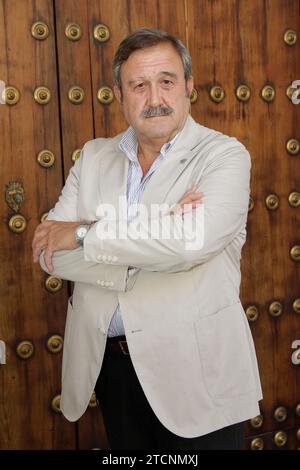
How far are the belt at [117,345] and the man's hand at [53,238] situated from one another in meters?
0.26

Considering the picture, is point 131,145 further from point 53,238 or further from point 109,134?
point 109,134

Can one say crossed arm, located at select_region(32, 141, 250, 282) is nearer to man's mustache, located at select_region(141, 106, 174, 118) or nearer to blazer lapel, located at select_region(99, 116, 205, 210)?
blazer lapel, located at select_region(99, 116, 205, 210)

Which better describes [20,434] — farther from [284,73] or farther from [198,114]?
[284,73]

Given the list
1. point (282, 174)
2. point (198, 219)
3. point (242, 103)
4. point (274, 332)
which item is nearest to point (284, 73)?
point (242, 103)

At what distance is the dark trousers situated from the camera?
1868mm

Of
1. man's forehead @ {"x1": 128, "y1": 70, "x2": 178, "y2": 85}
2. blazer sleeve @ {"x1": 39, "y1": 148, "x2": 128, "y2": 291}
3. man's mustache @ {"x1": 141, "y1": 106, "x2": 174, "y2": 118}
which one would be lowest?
blazer sleeve @ {"x1": 39, "y1": 148, "x2": 128, "y2": 291}

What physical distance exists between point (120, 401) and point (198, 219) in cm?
59

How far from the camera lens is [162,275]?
186 cm

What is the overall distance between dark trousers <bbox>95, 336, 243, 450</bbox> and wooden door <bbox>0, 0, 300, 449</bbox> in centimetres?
70

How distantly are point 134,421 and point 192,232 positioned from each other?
601mm

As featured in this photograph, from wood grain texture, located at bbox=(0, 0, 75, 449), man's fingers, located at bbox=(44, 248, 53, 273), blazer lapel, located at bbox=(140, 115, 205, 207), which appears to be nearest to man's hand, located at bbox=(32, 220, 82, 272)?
man's fingers, located at bbox=(44, 248, 53, 273)

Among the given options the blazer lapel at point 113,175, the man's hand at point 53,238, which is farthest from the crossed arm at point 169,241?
the blazer lapel at point 113,175

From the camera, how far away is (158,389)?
1853 mm

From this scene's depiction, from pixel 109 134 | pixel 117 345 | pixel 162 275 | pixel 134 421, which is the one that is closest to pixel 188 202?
pixel 162 275
